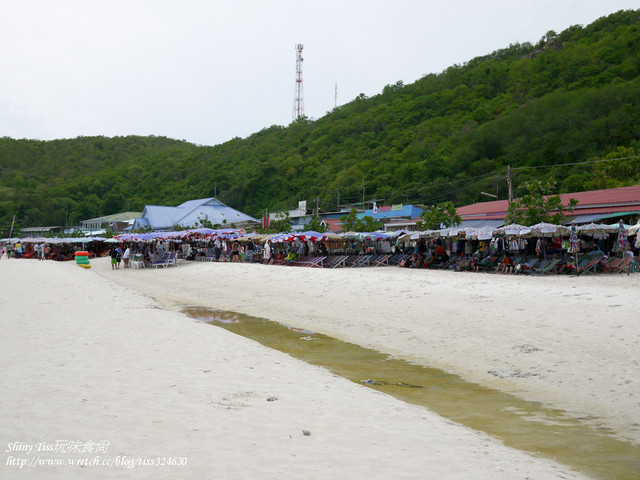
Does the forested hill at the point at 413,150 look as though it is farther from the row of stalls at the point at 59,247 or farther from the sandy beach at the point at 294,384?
the sandy beach at the point at 294,384

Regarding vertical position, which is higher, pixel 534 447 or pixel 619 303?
pixel 619 303

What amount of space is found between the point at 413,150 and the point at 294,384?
168 feet

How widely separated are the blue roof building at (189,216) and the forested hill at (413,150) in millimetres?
7725

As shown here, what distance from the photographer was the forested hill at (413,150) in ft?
140

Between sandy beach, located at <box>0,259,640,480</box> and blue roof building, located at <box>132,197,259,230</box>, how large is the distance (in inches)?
1741

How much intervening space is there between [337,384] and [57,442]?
3193mm

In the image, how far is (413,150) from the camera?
54.4 meters

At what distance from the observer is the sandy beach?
354 cm

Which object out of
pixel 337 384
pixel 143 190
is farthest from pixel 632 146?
pixel 143 190

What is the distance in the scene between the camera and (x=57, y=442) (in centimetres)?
364

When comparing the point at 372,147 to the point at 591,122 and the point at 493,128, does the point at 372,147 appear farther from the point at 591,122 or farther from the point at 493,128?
the point at 591,122

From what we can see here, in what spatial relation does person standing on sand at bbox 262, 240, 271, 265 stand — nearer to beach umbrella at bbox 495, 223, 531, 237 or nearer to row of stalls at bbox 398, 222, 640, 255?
row of stalls at bbox 398, 222, 640, 255

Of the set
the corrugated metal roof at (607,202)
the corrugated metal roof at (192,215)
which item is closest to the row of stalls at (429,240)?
the corrugated metal roof at (607,202)

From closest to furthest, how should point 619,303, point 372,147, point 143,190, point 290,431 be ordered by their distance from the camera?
point 290,431
point 619,303
point 372,147
point 143,190
